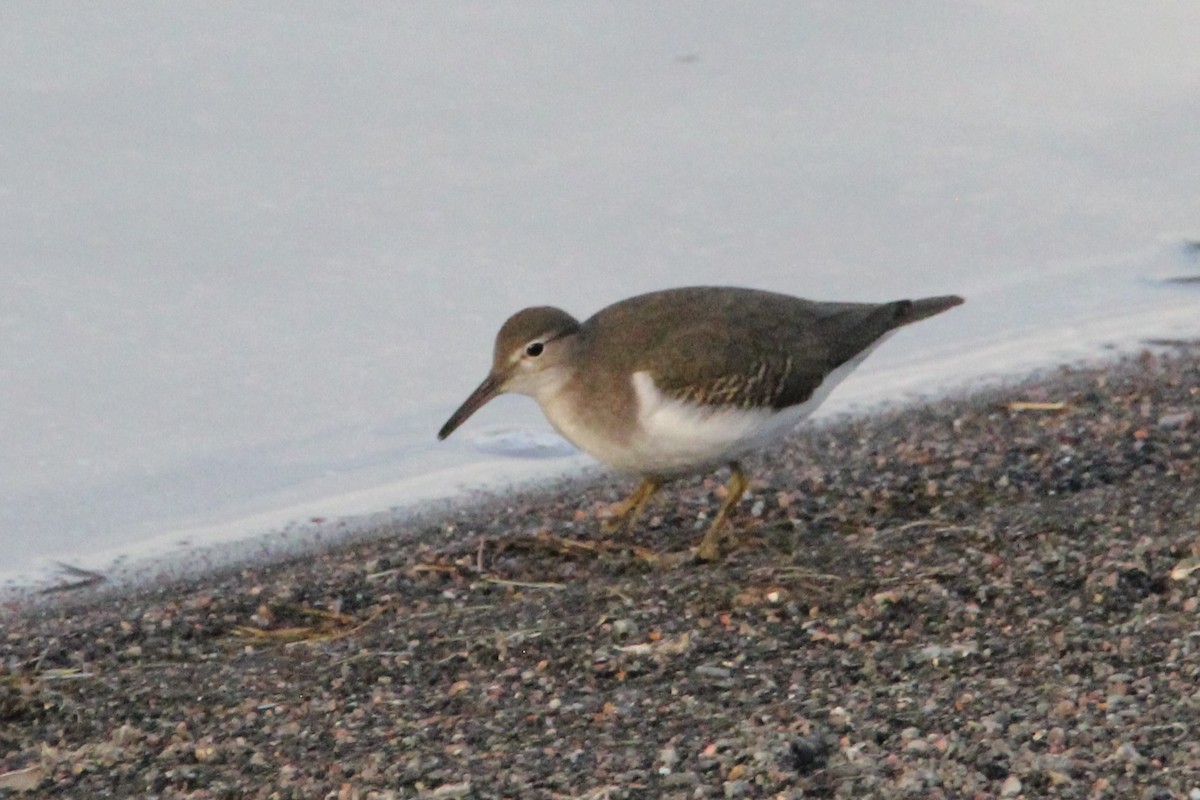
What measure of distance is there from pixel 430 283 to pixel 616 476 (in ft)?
5.12

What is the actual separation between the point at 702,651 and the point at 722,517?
48.5 inches

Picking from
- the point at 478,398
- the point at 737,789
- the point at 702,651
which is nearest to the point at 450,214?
the point at 478,398

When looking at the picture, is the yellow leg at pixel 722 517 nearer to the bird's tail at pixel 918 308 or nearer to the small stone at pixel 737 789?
the bird's tail at pixel 918 308

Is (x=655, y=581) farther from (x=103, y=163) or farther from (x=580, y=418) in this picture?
(x=103, y=163)

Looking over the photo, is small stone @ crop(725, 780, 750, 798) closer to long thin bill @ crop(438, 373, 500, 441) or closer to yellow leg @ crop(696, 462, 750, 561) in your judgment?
yellow leg @ crop(696, 462, 750, 561)

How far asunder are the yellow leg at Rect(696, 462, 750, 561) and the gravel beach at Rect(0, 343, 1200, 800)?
0.09 metres

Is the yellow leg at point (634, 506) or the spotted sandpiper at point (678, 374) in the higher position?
the spotted sandpiper at point (678, 374)

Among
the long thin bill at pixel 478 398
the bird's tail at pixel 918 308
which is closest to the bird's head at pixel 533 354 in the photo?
the long thin bill at pixel 478 398

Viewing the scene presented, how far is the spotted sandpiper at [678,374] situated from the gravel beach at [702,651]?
320 mm

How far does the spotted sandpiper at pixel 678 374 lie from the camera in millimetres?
5945

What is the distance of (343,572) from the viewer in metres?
6.00

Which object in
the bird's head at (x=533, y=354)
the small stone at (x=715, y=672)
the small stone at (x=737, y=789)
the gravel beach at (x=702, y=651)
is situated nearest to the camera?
the small stone at (x=737, y=789)

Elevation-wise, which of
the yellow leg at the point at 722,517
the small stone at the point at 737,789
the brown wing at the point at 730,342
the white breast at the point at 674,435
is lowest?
the small stone at the point at 737,789

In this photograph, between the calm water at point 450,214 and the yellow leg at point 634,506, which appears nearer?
the yellow leg at point 634,506
